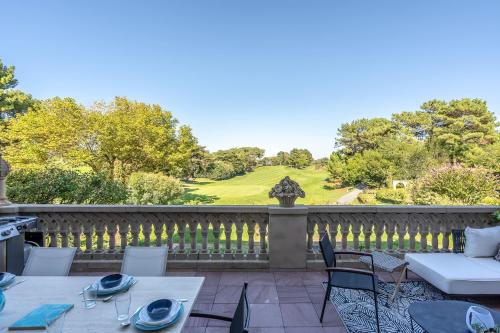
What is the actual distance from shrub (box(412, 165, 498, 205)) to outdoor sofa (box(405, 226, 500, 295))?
22.2 ft

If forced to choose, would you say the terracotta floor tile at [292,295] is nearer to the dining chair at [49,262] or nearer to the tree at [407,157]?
the dining chair at [49,262]

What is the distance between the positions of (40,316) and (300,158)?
845 inches

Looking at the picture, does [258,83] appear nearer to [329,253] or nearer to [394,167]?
[394,167]

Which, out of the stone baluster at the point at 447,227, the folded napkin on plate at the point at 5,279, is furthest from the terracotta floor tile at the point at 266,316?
the stone baluster at the point at 447,227

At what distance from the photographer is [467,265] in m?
3.49

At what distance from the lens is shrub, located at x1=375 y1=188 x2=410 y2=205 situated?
13.4 metres

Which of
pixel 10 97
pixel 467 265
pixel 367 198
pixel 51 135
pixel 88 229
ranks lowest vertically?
pixel 367 198

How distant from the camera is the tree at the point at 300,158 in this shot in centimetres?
2206

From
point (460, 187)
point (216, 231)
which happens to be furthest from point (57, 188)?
point (460, 187)

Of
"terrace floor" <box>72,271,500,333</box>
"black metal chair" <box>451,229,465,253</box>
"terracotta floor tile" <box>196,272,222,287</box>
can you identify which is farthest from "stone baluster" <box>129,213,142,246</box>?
"black metal chair" <box>451,229,465,253</box>

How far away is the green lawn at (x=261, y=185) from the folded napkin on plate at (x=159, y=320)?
52.8ft

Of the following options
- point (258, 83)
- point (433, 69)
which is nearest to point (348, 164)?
point (433, 69)

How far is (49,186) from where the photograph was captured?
6.61 meters

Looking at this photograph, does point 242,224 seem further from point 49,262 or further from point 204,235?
point 49,262
